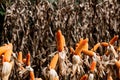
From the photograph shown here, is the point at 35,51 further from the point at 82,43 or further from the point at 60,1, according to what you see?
the point at 82,43

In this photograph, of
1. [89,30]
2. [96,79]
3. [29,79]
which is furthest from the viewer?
[89,30]

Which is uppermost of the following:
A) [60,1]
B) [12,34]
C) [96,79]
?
[60,1]

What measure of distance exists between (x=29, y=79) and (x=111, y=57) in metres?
0.65

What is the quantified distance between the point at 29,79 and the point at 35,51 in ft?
4.41

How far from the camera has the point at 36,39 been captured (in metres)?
3.84

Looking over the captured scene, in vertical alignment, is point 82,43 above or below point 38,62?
above

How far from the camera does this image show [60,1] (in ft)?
13.7

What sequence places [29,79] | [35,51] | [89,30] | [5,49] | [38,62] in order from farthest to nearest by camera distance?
[89,30] → [35,51] → [38,62] → [29,79] → [5,49]

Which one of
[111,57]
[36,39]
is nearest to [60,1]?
[36,39]

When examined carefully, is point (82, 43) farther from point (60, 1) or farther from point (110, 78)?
point (60, 1)

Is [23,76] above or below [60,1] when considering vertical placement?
below

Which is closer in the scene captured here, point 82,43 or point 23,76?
point 82,43

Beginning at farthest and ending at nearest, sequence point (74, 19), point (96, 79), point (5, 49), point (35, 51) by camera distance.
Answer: point (74, 19) → point (35, 51) → point (96, 79) → point (5, 49)

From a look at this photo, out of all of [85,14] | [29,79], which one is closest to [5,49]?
[29,79]
